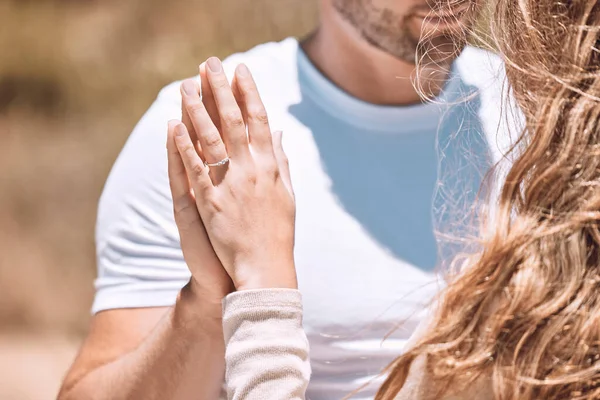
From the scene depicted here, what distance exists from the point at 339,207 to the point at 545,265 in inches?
18.6

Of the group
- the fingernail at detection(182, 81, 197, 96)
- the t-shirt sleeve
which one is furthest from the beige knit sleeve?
the t-shirt sleeve

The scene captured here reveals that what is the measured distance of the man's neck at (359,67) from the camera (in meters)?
1.23

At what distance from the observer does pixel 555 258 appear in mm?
698

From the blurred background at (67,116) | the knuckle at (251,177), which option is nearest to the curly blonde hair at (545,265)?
the knuckle at (251,177)

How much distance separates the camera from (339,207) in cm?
114

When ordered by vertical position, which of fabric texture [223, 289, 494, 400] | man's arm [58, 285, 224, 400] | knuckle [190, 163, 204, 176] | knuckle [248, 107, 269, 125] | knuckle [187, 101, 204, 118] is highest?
knuckle [187, 101, 204, 118]

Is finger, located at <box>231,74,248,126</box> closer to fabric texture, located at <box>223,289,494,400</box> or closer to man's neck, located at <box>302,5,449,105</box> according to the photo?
fabric texture, located at <box>223,289,494,400</box>

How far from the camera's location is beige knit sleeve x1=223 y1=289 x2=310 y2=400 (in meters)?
0.76

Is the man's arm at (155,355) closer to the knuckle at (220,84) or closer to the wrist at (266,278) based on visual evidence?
the wrist at (266,278)

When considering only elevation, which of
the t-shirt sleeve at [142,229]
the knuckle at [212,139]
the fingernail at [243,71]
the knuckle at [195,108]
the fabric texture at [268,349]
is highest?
the fingernail at [243,71]

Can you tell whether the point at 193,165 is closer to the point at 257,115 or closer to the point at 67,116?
the point at 257,115

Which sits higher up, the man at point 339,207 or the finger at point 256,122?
the finger at point 256,122

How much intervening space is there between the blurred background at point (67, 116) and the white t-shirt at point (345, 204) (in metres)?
2.34

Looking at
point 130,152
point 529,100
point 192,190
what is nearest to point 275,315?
point 192,190
